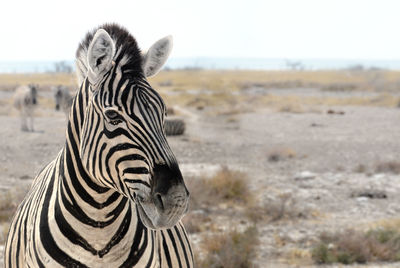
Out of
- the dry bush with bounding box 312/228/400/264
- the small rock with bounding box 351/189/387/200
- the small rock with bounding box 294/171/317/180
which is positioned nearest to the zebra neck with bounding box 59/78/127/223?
the dry bush with bounding box 312/228/400/264

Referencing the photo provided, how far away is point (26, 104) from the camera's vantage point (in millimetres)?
18141

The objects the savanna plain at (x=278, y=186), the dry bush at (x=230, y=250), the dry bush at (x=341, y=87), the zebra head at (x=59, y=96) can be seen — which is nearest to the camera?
the dry bush at (x=230, y=250)

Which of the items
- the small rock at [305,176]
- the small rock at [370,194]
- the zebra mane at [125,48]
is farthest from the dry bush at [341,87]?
the zebra mane at [125,48]

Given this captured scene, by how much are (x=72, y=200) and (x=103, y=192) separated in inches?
6.5

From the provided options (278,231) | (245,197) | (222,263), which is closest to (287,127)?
(245,197)

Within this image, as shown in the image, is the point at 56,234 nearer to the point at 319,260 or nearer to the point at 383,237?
the point at 319,260

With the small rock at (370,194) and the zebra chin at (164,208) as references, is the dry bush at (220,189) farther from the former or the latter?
the zebra chin at (164,208)

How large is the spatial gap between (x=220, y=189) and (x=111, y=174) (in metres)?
7.39

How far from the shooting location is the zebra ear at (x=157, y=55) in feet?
7.52

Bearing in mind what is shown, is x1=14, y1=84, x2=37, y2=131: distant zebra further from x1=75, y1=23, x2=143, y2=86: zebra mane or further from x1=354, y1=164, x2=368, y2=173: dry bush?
x1=75, y1=23, x2=143, y2=86: zebra mane

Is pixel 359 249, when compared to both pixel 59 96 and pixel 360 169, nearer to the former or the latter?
pixel 360 169

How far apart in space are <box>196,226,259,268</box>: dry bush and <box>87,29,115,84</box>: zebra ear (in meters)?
4.37

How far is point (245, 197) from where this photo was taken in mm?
9008

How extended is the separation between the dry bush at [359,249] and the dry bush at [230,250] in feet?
3.09
